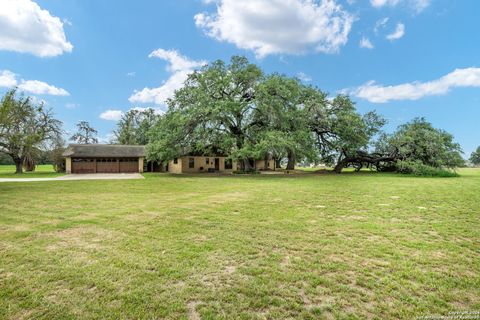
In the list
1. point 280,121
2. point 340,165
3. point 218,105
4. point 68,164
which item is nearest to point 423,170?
point 340,165

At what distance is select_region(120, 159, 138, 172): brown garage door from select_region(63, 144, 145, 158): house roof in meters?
0.80

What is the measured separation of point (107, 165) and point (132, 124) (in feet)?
54.0

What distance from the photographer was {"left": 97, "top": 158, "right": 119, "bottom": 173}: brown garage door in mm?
26703

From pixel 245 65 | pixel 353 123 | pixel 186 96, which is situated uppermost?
pixel 245 65

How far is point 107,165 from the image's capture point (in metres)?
27.0

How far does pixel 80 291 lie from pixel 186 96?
20551 millimetres

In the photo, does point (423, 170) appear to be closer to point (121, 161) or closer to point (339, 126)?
point (339, 126)

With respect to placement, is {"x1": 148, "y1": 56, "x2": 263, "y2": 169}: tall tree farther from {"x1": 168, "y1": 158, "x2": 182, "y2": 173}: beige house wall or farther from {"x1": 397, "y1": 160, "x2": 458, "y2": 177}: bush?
{"x1": 397, "y1": 160, "x2": 458, "y2": 177}: bush

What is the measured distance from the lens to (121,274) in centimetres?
290

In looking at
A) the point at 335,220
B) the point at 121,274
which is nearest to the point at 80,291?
the point at 121,274

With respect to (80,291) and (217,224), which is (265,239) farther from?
(80,291)

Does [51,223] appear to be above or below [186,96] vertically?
below

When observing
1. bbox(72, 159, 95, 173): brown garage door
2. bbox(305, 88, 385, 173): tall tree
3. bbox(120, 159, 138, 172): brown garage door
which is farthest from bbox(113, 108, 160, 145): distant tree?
bbox(305, 88, 385, 173): tall tree

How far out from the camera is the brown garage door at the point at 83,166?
25766 millimetres
